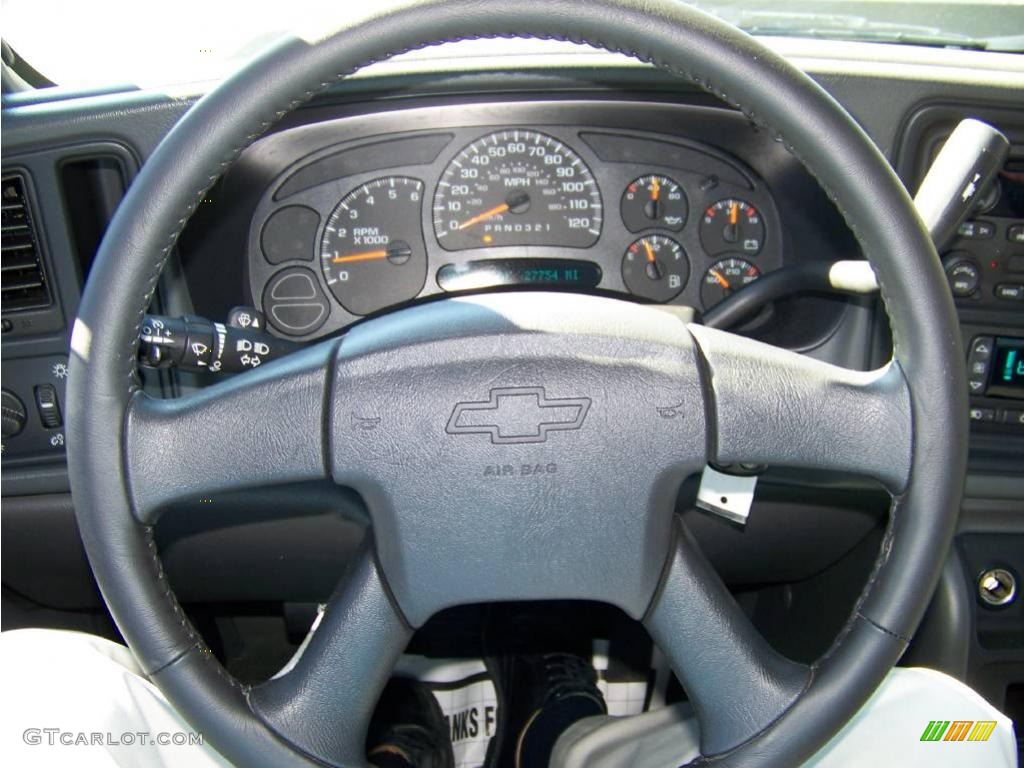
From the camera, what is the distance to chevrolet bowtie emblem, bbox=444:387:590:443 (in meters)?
0.91

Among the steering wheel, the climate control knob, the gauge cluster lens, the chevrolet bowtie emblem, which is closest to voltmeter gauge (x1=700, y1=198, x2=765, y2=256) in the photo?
the climate control knob

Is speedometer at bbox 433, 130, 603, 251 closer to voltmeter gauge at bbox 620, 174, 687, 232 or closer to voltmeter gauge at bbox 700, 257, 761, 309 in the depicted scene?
voltmeter gauge at bbox 620, 174, 687, 232

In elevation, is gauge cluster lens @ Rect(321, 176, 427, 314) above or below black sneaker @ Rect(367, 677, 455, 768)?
above

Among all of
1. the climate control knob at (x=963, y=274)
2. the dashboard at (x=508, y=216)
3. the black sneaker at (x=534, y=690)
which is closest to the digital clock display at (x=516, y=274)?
the dashboard at (x=508, y=216)

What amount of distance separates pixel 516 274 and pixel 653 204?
247 mm

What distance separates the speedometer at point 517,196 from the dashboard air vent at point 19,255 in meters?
0.59

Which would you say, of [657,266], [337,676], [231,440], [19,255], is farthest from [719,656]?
[19,255]

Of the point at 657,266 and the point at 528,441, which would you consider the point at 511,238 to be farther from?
the point at 528,441

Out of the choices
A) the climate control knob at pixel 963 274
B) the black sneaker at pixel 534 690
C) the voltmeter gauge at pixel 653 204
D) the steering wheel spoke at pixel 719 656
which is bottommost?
the black sneaker at pixel 534 690

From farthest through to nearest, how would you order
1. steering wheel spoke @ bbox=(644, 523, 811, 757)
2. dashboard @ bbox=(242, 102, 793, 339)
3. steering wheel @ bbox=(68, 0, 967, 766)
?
1. dashboard @ bbox=(242, 102, 793, 339)
2. steering wheel spoke @ bbox=(644, 523, 811, 757)
3. steering wheel @ bbox=(68, 0, 967, 766)

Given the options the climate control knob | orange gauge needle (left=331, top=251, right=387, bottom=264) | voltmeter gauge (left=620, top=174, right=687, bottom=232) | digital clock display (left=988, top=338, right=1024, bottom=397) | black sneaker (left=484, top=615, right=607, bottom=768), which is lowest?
black sneaker (left=484, top=615, right=607, bottom=768)

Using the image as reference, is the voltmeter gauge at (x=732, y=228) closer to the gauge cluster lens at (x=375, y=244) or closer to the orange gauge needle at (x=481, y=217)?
the orange gauge needle at (x=481, y=217)

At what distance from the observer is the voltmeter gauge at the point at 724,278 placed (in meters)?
1.70

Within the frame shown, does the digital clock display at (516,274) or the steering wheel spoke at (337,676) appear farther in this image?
the digital clock display at (516,274)
